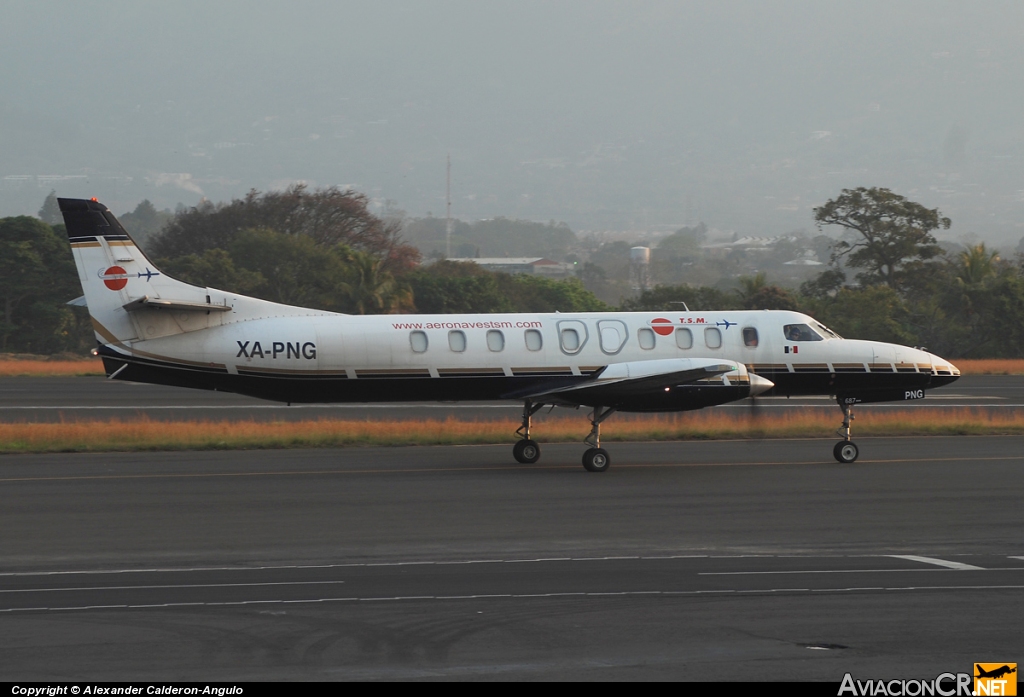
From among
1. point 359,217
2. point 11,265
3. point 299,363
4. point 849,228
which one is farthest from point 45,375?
point 849,228

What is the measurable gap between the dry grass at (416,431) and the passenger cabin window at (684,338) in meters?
2.94

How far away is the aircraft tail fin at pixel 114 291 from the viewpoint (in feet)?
71.2

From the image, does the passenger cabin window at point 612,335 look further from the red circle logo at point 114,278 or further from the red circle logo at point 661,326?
the red circle logo at point 114,278

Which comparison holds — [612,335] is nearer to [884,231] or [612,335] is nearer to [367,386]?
→ [367,386]

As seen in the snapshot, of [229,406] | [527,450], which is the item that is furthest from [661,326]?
[229,406]

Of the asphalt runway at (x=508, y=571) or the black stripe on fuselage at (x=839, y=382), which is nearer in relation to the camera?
the asphalt runway at (x=508, y=571)

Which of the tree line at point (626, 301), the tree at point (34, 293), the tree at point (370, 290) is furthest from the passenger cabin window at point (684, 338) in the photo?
the tree at point (34, 293)

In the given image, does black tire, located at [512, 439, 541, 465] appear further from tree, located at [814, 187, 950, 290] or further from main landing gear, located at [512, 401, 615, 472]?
tree, located at [814, 187, 950, 290]

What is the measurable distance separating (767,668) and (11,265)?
2865 inches

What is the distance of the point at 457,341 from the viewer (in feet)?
74.0

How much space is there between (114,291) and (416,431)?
9.25m

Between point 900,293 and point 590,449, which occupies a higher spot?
point 900,293

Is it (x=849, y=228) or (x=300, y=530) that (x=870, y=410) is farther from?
(x=849, y=228)

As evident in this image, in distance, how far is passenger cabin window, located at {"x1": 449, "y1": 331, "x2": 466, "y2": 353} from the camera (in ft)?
73.8
